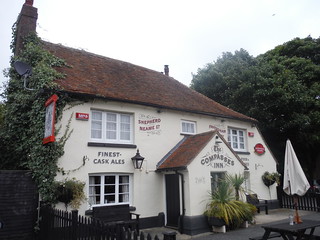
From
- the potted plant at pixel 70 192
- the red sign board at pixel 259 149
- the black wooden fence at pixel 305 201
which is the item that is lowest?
the black wooden fence at pixel 305 201

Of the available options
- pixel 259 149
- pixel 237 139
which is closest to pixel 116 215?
pixel 237 139

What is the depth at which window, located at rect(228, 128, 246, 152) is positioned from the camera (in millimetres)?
16634

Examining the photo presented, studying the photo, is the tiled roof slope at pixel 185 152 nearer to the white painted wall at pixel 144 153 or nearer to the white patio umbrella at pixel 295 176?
the white painted wall at pixel 144 153

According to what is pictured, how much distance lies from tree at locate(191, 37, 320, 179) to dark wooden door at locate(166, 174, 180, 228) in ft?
38.0

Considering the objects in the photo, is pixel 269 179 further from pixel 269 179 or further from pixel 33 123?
pixel 33 123

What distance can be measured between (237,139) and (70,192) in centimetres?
1057

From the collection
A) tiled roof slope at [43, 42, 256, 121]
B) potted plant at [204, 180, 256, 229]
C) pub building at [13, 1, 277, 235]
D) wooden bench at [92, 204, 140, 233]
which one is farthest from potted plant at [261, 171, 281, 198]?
wooden bench at [92, 204, 140, 233]

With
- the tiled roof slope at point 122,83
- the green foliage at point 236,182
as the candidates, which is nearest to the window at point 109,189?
the tiled roof slope at point 122,83

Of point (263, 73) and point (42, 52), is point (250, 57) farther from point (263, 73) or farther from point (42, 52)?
point (42, 52)

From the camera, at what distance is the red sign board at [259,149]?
17.4m

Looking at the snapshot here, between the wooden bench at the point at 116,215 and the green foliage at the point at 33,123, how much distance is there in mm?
1737

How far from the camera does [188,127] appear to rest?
1480cm

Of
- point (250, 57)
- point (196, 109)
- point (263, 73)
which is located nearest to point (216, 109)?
point (196, 109)

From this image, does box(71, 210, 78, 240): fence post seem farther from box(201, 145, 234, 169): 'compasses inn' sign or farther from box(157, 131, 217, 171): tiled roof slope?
box(201, 145, 234, 169): 'compasses inn' sign
